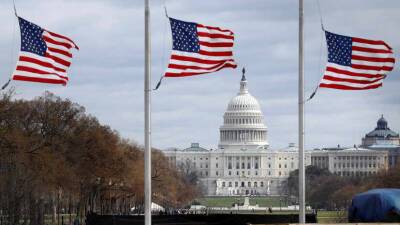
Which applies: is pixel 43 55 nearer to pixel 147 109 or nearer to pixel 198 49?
pixel 147 109

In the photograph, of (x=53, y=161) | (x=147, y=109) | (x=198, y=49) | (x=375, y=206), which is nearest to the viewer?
(x=375, y=206)

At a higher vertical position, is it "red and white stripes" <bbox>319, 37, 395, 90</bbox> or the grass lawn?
"red and white stripes" <bbox>319, 37, 395, 90</bbox>

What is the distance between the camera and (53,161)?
Answer: 10469 centimetres

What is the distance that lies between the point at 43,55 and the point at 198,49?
5373mm

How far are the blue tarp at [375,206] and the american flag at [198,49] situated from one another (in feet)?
20.2

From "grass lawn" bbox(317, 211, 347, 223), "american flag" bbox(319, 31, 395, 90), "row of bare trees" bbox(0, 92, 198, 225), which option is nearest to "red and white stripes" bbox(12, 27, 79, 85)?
"american flag" bbox(319, 31, 395, 90)

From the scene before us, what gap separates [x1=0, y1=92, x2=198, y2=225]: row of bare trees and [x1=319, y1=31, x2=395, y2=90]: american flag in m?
46.6

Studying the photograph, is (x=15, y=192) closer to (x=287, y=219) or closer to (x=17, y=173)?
(x=17, y=173)

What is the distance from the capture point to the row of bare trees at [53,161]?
10112 centimetres

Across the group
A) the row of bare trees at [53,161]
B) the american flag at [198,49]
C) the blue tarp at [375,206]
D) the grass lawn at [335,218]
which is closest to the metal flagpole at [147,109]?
the american flag at [198,49]

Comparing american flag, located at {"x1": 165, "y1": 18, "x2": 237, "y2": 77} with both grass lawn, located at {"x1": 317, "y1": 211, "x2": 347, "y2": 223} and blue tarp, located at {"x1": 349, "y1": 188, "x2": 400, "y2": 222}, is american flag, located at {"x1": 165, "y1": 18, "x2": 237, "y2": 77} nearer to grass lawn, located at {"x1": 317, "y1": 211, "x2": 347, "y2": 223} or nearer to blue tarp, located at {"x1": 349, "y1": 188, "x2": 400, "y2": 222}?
blue tarp, located at {"x1": 349, "y1": 188, "x2": 400, "y2": 222}

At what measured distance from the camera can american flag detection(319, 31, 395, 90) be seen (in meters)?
51.8

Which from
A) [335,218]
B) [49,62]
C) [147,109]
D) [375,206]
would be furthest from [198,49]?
[335,218]

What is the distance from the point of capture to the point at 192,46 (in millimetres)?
50094
